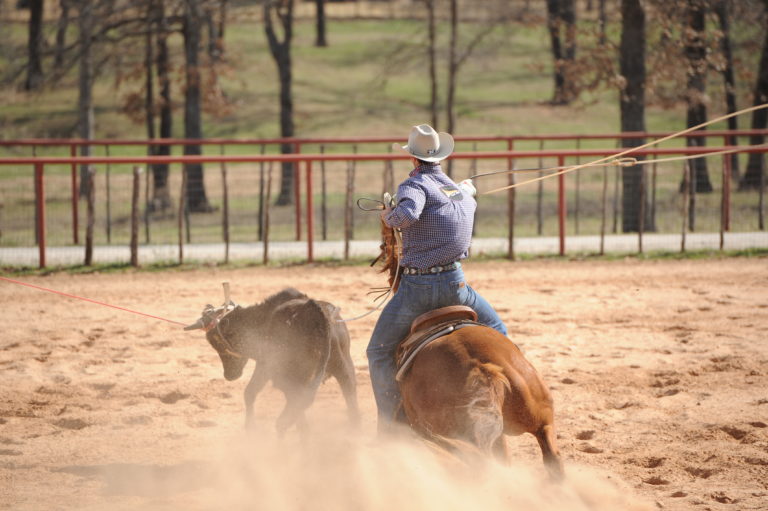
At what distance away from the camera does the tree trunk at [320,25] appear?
151 ft

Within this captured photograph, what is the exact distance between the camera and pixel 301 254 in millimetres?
14578

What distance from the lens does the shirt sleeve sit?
5312mm

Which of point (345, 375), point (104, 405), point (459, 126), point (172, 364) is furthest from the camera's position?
point (459, 126)

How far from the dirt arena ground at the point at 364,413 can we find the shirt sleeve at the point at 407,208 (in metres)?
1.38

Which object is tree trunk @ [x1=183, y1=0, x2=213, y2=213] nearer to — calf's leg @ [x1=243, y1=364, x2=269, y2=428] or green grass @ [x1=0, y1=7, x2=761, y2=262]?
green grass @ [x1=0, y1=7, x2=761, y2=262]

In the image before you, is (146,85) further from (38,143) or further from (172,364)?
(172,364)

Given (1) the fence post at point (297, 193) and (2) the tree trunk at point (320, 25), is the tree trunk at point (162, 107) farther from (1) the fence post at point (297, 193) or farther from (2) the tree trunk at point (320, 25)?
(2) the tree trunk at point (320, 25)

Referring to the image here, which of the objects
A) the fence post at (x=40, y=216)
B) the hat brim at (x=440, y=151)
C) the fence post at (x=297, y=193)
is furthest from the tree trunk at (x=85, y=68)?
the hat brim at (x=440, y=151)

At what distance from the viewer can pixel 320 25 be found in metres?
47.1

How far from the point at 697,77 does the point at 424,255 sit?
17.3 m

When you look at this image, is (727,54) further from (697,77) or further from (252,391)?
(252,391)

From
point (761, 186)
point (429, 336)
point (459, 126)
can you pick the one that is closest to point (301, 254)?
Answer: point (761, 186)

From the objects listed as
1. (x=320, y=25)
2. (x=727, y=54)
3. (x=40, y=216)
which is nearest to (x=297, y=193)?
(x=40, y=216)

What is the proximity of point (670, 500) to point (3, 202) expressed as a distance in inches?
566
